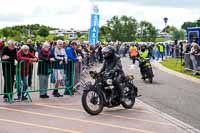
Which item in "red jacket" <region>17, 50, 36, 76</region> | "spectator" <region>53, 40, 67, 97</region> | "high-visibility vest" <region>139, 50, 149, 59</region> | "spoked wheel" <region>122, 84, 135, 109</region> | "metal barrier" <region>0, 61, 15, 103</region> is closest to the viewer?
"spoked wheel" <region>122, 84, 135, 109</region>

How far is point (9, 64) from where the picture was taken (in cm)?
1416

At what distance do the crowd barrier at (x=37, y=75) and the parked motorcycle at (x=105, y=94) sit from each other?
238 cm

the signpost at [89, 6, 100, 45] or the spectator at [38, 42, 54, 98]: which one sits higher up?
the signpost at [89, 6, 100, 45]

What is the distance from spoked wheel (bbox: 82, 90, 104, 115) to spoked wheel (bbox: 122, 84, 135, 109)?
46.6 inches

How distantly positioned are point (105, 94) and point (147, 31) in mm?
79821

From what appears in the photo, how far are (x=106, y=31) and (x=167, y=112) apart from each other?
7986cm

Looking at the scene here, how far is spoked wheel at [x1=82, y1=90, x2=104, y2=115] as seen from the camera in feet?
39.8

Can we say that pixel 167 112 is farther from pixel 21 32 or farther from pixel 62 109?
pixel 21 32

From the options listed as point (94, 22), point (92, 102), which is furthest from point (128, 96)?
point (94, 22)

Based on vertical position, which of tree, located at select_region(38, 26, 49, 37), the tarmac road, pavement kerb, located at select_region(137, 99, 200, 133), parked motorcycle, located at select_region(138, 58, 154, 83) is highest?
tree, located at select_region(38, 26, 49, 37)

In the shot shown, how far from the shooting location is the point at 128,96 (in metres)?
13.5

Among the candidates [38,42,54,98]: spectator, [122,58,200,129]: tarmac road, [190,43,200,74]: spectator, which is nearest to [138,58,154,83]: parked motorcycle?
[122,58,200,129]: tarmac road

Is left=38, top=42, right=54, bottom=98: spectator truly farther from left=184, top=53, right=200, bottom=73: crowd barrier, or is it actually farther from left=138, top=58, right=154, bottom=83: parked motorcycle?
left=184, top=53, right=200, bottom=73: crowd barrier

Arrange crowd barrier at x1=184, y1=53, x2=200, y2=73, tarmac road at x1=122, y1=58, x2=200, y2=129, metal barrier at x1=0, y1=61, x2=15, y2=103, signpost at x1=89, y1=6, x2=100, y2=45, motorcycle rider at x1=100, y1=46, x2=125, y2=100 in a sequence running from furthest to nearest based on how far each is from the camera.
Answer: signpost at x1=89, y1=6, x2=100, y2=45 < crowd barrier at x1=184, y1=53, x2=200, y2=73 < metal barrier at x1=0, y1=61, x2=15, y2=103 < motorcycle rider at x1=100, y1=46, x2=125, y2=100 < tarmac road at x1=122, y1=58, x2=200, y2=129
